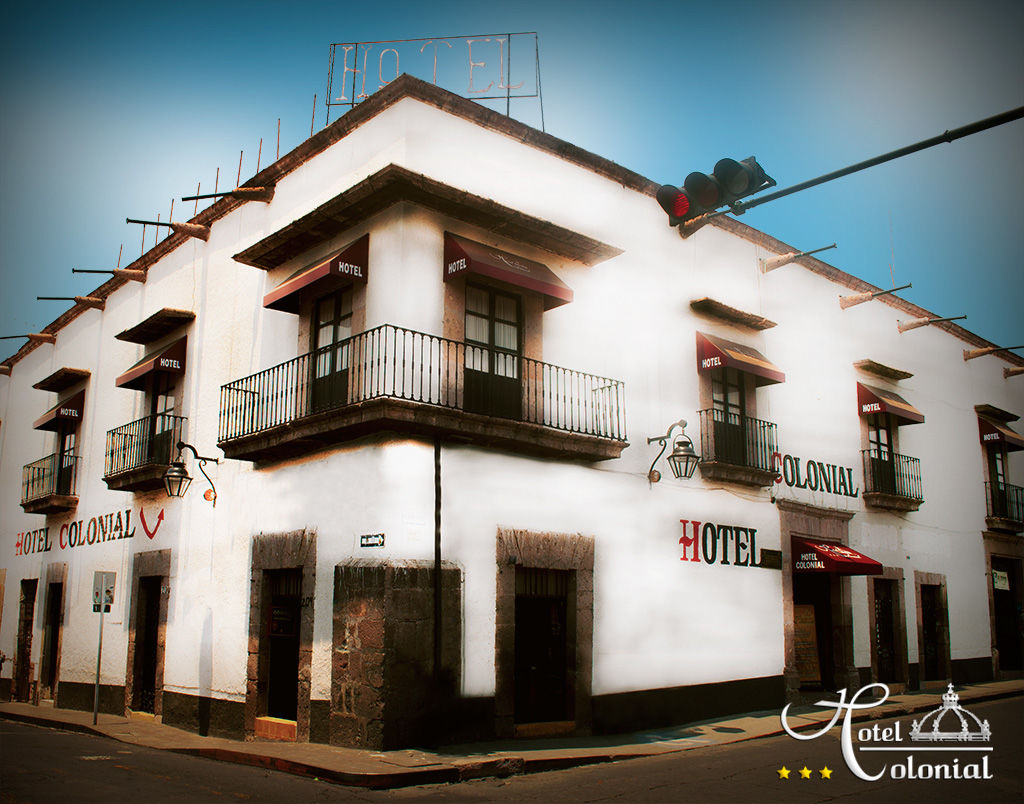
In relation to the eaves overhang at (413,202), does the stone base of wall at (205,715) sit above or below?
below

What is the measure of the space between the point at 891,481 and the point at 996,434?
200 inches

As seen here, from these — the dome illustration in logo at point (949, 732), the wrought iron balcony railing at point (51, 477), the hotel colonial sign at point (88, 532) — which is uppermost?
the wrought iron balcony railing at point (51, 477)

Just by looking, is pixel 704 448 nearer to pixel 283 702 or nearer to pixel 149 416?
pixel 283 702

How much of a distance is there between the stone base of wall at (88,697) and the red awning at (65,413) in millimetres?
5492

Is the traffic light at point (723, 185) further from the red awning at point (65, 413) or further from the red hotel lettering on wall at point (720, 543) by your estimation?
the red awning at point (65, 413)

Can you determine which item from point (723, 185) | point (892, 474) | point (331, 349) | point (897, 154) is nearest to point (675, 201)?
point (723, 185)

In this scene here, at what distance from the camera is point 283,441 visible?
1182 centimetres

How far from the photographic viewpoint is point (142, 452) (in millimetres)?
16172

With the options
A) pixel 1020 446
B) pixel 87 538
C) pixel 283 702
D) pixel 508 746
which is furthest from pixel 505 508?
pixel 1020 446

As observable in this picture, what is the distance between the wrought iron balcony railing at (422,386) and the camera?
1100 cm

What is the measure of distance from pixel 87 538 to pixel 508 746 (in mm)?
11430

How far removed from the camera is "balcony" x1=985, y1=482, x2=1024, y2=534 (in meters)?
21.1

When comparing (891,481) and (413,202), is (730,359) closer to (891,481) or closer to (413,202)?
(413,202)

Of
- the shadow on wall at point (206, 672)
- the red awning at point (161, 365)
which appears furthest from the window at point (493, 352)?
the red awning at point (161, 365)
